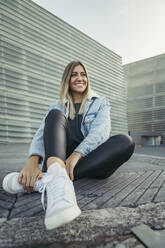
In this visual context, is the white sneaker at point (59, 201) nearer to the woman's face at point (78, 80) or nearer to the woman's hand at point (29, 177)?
the woman's hand at point (29, 177)

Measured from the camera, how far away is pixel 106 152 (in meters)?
1.16

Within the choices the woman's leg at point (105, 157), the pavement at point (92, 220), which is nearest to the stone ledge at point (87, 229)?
the pavement at point (92, 220)

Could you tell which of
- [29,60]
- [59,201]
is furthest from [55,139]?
[29,60]

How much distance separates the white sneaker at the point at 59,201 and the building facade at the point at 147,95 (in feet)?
62.6

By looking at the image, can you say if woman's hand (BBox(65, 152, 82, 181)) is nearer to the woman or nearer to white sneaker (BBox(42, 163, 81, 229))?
the woman

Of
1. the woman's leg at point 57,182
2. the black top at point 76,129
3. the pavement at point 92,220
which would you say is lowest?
the pavement at point 92,220

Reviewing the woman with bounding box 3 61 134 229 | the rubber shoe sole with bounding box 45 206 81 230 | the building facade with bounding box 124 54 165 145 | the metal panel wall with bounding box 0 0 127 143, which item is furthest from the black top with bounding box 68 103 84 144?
the building facade with bounding box 124 54 165 145

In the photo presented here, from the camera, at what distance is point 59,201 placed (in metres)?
0.64

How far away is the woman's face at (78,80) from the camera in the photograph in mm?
1617

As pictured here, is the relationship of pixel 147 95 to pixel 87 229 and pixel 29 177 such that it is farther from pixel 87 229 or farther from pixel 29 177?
pixel 87 229

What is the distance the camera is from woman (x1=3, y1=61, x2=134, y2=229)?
0.69 meters

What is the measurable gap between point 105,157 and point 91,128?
0.95ft

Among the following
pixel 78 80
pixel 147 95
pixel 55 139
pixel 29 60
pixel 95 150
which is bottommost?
pixel 95 150

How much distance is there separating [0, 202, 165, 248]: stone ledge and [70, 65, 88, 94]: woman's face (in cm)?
117
